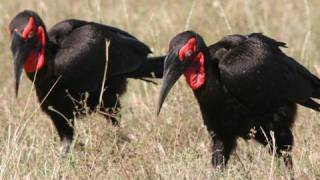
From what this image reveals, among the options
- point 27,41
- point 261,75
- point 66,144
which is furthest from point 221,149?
point 27,41

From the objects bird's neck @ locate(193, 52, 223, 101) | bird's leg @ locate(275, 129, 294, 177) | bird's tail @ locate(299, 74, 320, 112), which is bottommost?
bird's leg @ locate(275, 129, 294, 177)

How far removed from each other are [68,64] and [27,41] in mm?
303

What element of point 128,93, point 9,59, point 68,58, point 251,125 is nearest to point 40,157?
point 68,58

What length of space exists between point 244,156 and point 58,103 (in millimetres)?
1281

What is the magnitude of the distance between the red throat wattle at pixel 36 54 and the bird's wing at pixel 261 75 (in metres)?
1.23

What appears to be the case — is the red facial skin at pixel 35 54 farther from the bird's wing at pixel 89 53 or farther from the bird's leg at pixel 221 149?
the bird's leg at pixel 221 149

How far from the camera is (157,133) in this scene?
5.82m

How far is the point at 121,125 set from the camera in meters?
6.28

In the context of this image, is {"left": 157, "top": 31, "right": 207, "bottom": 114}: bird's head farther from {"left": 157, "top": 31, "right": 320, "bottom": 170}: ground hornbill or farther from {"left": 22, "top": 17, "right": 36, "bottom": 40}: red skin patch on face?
{"left": 22, "top": 17, "right": 36, "bottom": 40}: red skin patch on face

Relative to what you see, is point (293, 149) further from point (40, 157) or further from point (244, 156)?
point (40, 157)

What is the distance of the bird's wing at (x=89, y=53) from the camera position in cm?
610

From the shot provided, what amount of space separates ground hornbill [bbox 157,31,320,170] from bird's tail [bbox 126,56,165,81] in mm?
982

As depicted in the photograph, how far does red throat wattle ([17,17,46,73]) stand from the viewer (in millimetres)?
6008

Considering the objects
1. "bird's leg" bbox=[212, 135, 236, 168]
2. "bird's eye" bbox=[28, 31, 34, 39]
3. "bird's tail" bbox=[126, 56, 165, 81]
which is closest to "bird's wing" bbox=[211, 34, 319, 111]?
"bird's leg" bbox=[212, 135, 236, 168]
